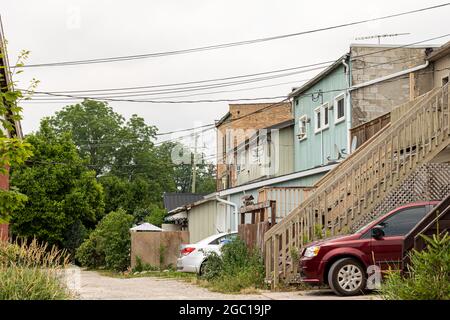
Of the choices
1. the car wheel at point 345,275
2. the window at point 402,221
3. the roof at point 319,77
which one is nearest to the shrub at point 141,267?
the roof at point 319,77

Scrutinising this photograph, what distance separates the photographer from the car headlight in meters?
15.6

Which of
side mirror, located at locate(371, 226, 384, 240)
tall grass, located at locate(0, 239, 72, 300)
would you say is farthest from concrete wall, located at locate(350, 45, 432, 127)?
tall grass, located at locate(0, 239, 72, 300)

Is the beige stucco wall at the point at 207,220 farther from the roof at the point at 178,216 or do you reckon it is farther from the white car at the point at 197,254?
the white car at the point at 197,254

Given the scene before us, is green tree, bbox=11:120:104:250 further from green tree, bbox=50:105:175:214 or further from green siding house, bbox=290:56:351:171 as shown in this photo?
green tree, bbox=50:105:175:214

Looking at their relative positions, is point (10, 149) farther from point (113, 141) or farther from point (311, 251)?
point (113, 141)

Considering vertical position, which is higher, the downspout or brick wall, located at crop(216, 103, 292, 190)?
brick wall, located at crop(216, 103, 292, 190)

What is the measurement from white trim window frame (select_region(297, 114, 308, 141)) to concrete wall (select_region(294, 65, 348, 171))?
13 centimetres

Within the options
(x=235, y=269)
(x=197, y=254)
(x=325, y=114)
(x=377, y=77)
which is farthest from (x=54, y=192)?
(x=235, y=269)

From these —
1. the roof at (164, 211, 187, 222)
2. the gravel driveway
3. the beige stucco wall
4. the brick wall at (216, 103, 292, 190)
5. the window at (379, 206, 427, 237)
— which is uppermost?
the brick wall at (216, 103, 292, 190)

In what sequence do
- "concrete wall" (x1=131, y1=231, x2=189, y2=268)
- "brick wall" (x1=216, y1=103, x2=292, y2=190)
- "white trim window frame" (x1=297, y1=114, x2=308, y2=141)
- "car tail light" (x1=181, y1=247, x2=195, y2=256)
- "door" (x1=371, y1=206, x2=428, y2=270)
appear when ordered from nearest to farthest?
"door" (x1=371, y1=206, x2=428, y2=270), "car tail light" (x1=181, y1=247, x2=195, y2=256), "concrete wall" (x1=131, y1=231, x2=189, y2=268), "white trim window frame" (x1=297, y1=114, x2=308, y2=141), "brick wall" (x1=216, y1=103, x2=292, y2=190)

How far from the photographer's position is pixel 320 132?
31.2 metres

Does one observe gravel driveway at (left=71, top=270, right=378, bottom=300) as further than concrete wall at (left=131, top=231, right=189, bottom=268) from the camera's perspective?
No

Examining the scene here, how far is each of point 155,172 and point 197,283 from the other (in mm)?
48196

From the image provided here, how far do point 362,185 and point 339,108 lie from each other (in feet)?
37.9
